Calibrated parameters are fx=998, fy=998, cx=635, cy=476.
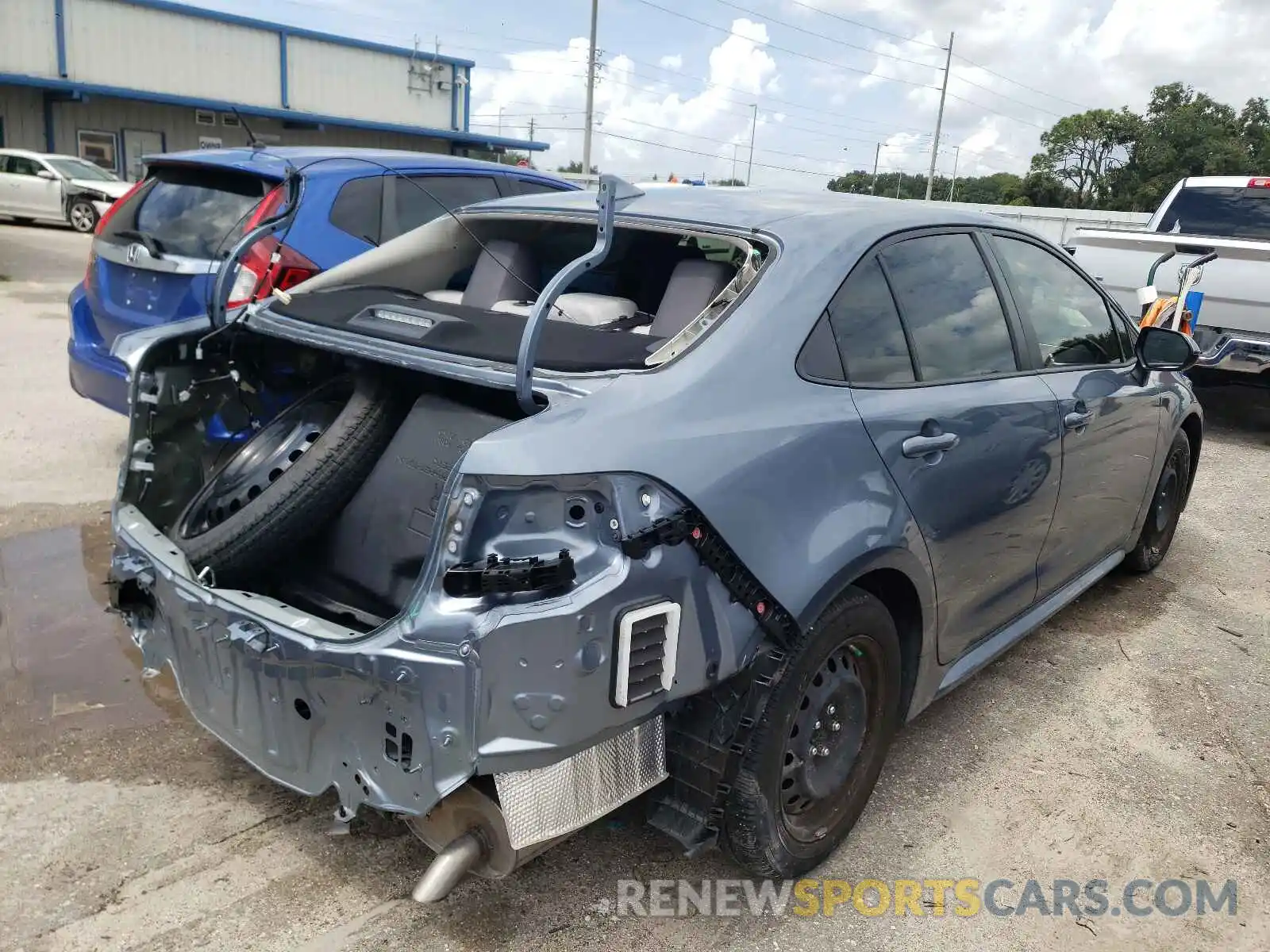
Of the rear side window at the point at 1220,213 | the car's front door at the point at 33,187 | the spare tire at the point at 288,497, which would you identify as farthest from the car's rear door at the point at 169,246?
the car's front door at the point at 33,187

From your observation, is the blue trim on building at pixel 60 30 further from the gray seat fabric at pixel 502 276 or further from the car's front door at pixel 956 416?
the car's front door at pixel 956 416

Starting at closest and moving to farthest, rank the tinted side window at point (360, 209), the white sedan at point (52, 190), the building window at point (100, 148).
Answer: the tinted side window at point (360, 209) < the white sedan at point (52, 190) < the building window at point (100, 148)

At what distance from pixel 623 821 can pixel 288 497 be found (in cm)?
129

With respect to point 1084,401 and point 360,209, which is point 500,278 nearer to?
point 1084,401

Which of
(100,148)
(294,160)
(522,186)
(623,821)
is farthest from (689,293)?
(100,148)

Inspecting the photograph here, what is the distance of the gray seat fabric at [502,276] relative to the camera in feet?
10.8

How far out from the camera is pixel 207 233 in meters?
5.01

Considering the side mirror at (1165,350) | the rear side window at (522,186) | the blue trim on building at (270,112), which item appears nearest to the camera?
the side mirror at (1165,350)

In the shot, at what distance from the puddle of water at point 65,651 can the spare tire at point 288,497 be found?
0.78 metres

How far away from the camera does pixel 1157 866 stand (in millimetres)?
2812

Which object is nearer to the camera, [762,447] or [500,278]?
[762,447]

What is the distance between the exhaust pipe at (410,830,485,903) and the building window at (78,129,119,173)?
2798 cm

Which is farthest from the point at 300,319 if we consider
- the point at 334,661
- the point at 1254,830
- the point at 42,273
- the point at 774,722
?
the point at 42,273

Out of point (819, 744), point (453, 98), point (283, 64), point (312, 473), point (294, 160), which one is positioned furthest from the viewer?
point (453, 98)
